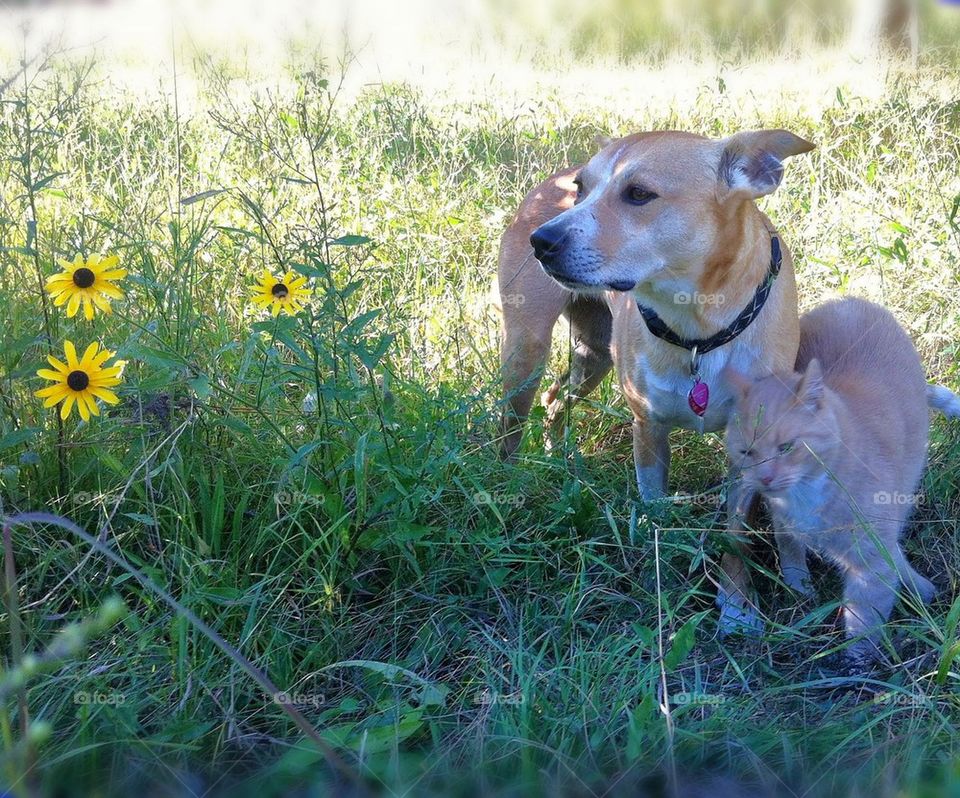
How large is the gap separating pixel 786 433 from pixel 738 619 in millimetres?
542

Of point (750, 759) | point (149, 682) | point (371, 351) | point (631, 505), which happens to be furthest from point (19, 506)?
point (750, 759)

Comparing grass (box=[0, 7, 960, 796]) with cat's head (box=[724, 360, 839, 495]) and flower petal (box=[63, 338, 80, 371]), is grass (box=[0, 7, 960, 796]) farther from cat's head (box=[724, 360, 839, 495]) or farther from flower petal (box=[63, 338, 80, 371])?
cat's head (box=[724, 360, 839, 495])

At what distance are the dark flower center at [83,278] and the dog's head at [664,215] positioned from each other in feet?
4.09

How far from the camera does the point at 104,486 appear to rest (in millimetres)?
2953

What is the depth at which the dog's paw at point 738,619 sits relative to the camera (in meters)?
2.77

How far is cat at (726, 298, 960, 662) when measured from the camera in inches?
106

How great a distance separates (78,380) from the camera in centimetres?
254

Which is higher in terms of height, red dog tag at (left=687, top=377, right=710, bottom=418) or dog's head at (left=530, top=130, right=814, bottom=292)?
dog's head at (left=530, top=130, right=814, bottom=292)

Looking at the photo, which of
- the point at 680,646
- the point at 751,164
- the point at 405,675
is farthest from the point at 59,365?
the point at 751,164
